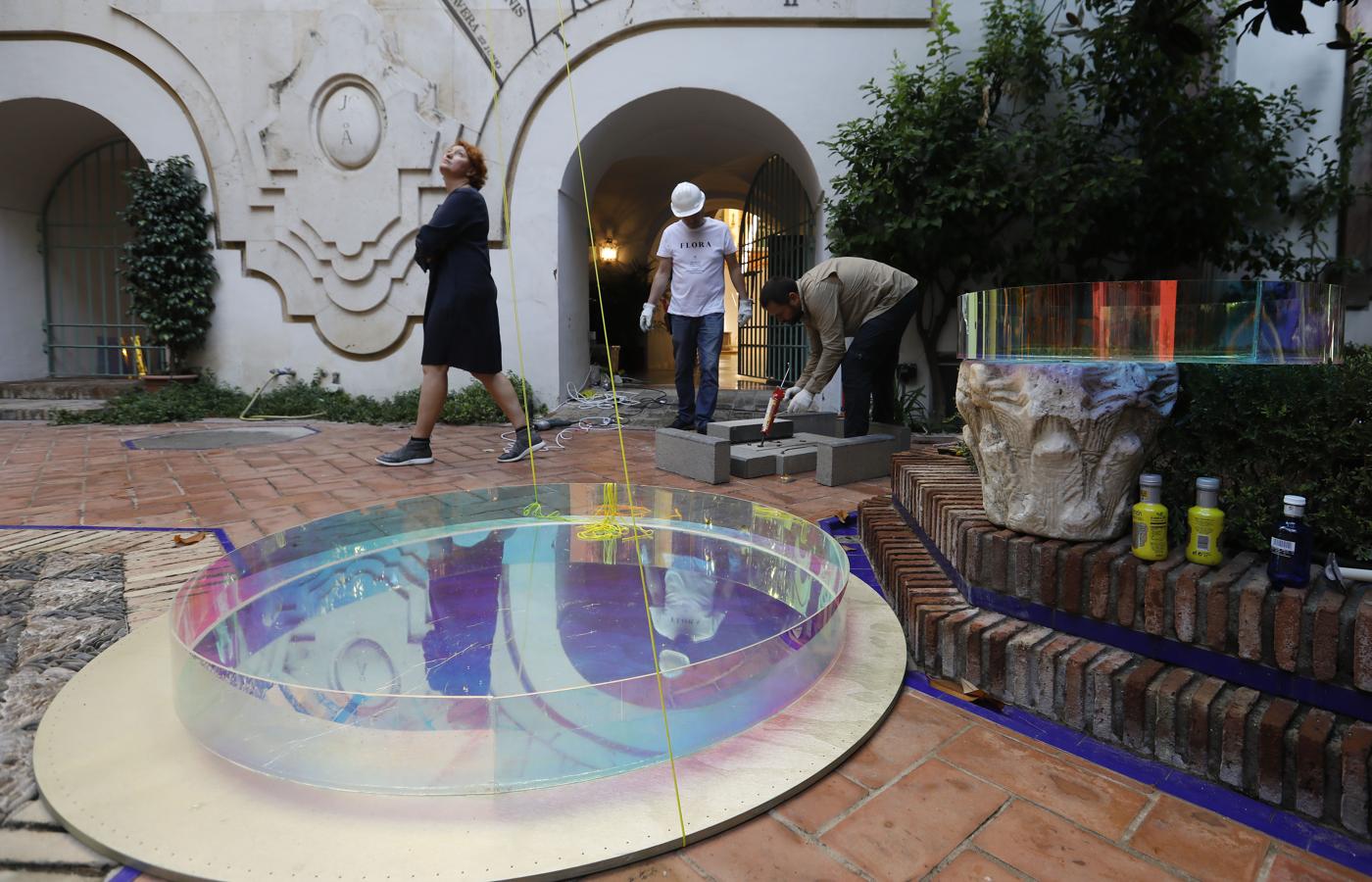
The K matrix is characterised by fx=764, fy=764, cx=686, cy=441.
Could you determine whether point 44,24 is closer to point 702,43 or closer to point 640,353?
point 702,43

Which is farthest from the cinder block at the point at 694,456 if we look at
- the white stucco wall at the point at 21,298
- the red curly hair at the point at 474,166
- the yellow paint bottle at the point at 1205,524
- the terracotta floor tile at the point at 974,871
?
the white stucco wall at the point at 21,298

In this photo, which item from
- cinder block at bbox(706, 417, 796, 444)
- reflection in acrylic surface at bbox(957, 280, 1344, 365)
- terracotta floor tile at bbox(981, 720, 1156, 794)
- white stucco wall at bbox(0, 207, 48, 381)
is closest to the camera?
terracotta floor tile at bbox(981, 720, 1156, 794)

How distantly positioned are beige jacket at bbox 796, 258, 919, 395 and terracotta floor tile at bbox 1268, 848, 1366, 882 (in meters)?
3.09

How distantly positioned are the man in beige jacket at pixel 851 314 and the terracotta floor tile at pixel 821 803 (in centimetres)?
297

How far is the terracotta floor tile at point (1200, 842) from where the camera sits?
112cm

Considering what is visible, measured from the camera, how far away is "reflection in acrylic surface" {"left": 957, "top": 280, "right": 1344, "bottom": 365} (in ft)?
5.84

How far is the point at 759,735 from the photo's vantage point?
1.45 meters

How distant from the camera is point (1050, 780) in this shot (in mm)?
1340

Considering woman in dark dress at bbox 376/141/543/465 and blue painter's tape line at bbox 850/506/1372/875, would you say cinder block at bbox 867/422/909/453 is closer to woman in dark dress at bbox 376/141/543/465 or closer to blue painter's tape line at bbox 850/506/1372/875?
woman in dark dress at bbox 376/141/543/465

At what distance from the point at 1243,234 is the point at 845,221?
294cm

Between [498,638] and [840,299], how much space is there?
113 inches

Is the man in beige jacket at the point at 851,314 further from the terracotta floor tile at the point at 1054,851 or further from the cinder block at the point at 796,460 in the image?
the terracotta floor tile at the point at 1054,851

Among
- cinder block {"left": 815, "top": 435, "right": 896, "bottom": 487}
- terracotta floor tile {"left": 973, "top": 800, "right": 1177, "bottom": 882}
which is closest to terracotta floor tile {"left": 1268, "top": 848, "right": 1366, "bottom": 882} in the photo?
terracotta floor tile {"left": 973, "top": 800, "right": 1177, "bottom": 882}

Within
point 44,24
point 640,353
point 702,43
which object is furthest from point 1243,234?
point 44,24
